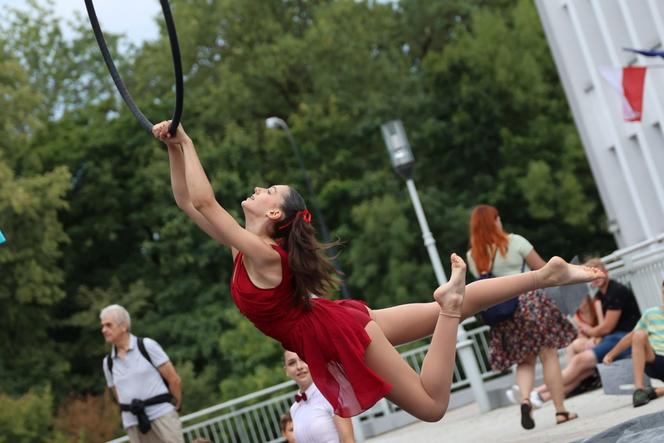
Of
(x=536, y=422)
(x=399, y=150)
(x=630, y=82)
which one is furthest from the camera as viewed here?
(x=630, y=82)

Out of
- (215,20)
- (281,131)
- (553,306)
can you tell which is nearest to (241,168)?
(281,131)

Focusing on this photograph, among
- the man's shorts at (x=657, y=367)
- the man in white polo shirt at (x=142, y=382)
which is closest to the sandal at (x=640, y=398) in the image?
the man's shorts at (x=657, y=367)

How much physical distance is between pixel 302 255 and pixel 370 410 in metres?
14.7

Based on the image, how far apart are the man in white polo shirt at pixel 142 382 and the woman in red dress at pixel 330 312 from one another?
412 cm

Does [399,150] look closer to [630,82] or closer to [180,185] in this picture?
[630,82]

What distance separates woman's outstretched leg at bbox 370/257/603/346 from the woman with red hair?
4.32m

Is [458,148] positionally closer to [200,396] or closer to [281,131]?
[281,131]

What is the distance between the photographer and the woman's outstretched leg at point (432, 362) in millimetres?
7309

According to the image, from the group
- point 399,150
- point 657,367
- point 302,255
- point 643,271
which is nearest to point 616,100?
point 399,150

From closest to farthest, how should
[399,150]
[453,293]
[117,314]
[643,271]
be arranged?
[453,293] < [117,314] < [643,271] < [399,150]

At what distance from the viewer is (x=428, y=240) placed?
20.3m

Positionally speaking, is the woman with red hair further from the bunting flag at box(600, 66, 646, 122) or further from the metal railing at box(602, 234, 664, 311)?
the bunting flag at box(600, 66, 646, 122)

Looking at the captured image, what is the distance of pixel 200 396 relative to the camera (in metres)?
42.2

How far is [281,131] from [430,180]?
5815 millimetres
